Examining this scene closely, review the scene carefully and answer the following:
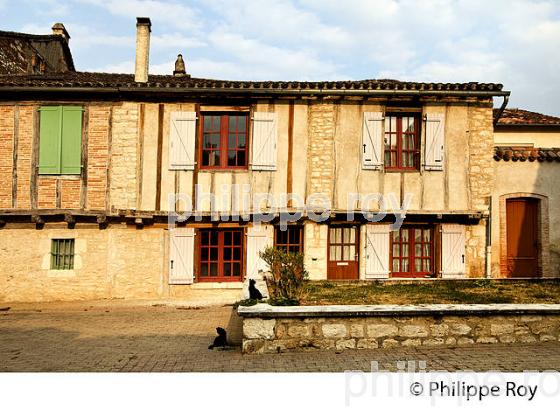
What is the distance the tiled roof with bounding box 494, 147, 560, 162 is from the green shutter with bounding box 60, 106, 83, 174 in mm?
10957

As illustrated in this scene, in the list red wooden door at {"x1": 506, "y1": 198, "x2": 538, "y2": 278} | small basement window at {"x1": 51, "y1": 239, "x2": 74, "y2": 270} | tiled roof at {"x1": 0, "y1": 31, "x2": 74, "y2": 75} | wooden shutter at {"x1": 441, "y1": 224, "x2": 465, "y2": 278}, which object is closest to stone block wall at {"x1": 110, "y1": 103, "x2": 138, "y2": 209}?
small basement window at {"x1": 51, "y1": 239, "x2": 74, "y2": 270}

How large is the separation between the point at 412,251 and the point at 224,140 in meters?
5.55

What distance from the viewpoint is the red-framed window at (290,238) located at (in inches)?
435

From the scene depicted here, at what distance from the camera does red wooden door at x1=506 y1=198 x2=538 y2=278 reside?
12164 millimetres

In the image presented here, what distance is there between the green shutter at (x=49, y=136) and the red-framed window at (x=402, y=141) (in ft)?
26.6

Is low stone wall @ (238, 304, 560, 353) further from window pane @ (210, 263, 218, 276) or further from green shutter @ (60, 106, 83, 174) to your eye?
green shutter @ (60, 106, 83, 174)

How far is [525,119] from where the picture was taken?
1606cm

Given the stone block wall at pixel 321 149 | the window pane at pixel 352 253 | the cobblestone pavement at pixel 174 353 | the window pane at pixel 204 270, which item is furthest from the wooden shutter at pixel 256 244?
the cobblestone pavement at pixel 174 353

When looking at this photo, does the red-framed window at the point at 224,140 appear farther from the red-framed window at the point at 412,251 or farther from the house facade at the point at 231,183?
the red-framed window at the point at 412,251

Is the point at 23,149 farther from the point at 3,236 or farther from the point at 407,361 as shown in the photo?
the point at 407,361

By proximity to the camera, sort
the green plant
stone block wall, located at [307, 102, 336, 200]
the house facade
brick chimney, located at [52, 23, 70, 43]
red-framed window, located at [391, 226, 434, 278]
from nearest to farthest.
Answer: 1. the green plant
2. the house facade
3. stone block wall, located at [307, 102, 336, 200]
4. red-framed window, located at [391, 226, 434, 278]
5. brick chimney, located at [52, 23, 70, 43]

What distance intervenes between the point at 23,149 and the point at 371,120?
8.54 m

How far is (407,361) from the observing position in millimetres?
5094

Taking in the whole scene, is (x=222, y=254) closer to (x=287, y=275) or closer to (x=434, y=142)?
(x=287, y=275)
